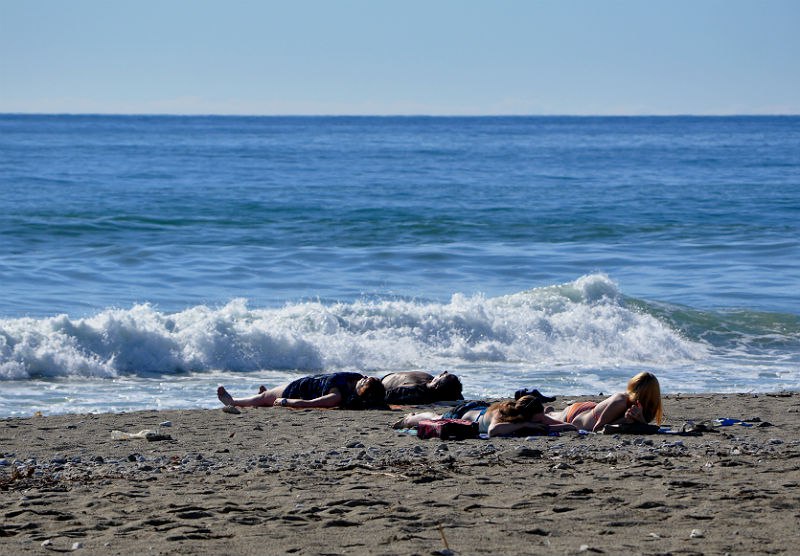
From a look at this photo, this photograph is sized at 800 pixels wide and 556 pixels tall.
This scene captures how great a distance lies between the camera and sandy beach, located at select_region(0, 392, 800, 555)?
5137 mm

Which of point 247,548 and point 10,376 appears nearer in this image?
point 247,548

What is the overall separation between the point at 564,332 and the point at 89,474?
9763 millimetres

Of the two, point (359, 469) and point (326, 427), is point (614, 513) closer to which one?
point (359, 469)

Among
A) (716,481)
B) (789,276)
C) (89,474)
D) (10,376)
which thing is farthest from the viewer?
(789,276)

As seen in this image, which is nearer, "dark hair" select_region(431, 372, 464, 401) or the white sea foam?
"dark hair" select_region(431, 372, 464, 401)

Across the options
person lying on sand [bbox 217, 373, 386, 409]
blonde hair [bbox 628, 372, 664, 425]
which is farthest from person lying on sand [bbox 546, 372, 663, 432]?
person lying on sand [bbox 217, 373, 386, 409]

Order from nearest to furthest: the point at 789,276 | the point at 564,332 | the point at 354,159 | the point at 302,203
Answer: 1. the point at 564,332
2. the point at 789,276
3. the point at 302,203
4. the point at 354,159

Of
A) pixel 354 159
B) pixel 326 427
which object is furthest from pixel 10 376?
pixel 354 159

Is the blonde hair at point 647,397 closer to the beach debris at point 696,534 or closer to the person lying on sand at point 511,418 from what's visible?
the person lying on sand at point 511,418

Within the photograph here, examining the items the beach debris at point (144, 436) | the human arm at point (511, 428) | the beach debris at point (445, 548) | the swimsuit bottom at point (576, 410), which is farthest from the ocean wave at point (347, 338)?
the beach debris at point (445, 548)

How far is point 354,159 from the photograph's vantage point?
183 feet

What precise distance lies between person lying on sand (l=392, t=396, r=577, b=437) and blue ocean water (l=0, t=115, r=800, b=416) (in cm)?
305

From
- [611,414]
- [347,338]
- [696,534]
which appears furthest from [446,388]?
[696,534]

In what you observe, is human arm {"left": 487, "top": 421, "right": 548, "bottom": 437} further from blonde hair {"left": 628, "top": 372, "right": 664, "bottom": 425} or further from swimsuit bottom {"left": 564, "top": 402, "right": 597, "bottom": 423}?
blonde hair {"left": 628, "top": 372, "right": 664, "bottom": 425}
